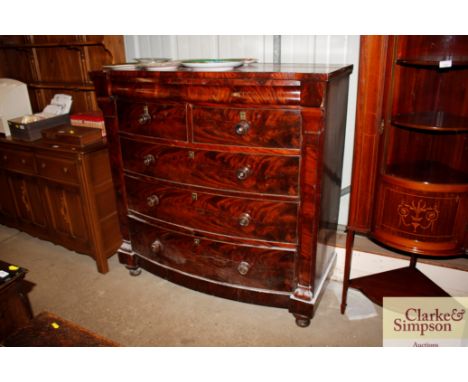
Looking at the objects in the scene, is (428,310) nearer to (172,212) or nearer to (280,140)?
(280,140)

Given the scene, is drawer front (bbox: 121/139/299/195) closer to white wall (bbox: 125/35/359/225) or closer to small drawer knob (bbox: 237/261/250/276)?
small drawer knob (bbox: 237/261/250/276)

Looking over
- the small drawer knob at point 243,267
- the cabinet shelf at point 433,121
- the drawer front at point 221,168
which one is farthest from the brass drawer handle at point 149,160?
the cabinet shelf at point 433,121

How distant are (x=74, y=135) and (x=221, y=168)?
1.07 meters

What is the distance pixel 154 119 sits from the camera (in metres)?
1.95

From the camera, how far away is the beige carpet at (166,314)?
199 cm

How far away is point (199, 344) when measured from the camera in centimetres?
197

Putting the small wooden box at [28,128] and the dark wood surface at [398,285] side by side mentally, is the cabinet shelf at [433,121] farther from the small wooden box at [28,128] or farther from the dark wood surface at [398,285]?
the small wooden box at [28,128]

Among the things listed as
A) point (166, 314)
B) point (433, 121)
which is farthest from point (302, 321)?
point (433, 121)

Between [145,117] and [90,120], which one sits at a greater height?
[145,117]

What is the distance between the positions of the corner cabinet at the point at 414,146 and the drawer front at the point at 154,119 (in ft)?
2.79

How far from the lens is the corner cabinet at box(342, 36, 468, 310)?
1.60m

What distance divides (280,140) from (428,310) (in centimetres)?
119

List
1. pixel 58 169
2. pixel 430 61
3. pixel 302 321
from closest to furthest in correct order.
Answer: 1. pixel 430 61
2. pixel 302 321
3. pixel 58 169

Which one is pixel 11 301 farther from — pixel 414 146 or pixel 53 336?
pixel 414 146
